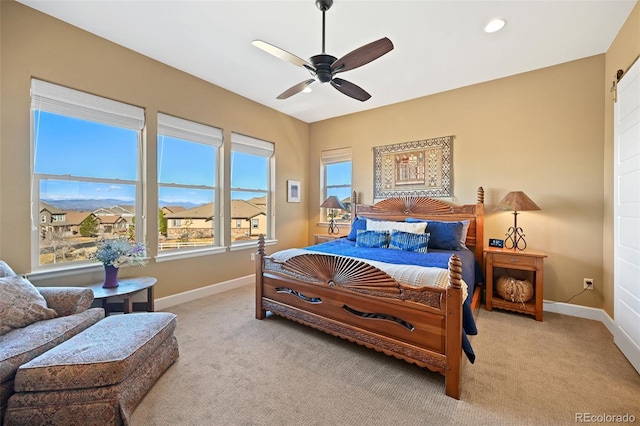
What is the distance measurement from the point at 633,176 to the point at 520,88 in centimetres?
179

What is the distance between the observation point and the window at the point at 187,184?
3357 millimetres

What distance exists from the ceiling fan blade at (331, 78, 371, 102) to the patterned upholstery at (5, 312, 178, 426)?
2584 millimetres

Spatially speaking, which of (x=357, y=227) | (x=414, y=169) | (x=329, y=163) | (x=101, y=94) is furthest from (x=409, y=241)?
(x=101, y=94)

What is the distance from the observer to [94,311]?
205 cm

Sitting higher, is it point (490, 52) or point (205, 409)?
point (490, 52)

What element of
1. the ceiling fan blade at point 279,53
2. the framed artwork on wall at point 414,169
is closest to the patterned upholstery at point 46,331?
the ceiling fan blade at point 279,53

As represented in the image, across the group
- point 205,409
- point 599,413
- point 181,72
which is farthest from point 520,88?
point 205,409

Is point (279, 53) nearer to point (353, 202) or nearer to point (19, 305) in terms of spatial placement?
point (19, 305)

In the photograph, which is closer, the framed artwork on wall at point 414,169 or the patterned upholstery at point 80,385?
the patterned upholstery at point 80,385

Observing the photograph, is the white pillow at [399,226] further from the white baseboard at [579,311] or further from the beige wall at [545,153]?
the white baseboard at [579,311]

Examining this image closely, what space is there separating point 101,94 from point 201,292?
2586mm

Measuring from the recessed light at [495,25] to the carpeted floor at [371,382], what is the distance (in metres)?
2.95

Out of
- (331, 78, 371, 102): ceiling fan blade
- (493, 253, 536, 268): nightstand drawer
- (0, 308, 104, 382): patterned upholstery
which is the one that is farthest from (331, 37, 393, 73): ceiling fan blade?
(0, 308, 104, 382): patterned upholstery

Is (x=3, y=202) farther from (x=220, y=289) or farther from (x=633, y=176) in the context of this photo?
(x=633, y=176)
